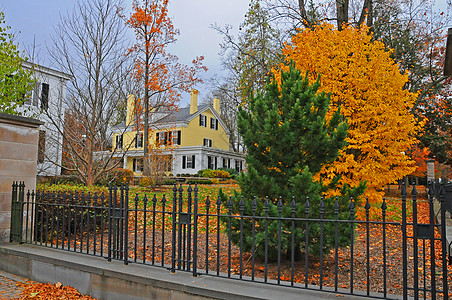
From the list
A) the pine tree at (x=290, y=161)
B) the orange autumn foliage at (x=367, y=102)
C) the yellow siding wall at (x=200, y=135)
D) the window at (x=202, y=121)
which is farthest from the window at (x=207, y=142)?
the pine tree at (x=290, y=161)

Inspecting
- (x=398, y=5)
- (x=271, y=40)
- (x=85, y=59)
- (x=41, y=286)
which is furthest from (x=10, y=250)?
(x=398, y=5)

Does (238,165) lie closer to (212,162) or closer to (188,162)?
(212,162)

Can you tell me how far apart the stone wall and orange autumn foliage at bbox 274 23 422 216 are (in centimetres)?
719

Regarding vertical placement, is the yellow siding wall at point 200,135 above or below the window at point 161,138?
above

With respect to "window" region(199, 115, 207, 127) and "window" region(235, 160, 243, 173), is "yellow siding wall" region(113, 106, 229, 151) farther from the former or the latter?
"window" region(235, 160, 243, 173)

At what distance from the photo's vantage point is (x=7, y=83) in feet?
32.6

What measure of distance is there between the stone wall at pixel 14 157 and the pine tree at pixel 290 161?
4051 mm

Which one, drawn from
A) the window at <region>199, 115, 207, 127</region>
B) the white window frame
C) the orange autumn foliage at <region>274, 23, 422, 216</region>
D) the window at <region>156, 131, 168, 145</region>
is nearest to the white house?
the orange autumn foliage at <region>274, 23, 422, 216</region>

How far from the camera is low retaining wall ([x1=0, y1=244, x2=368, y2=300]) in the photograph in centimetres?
398

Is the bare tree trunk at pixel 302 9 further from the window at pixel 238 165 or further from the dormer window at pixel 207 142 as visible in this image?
A: the window at pixel 238 165

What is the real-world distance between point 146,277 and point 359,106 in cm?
781

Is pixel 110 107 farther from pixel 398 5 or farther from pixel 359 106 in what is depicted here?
pixel 398 5

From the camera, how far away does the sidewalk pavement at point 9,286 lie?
515 centimetres

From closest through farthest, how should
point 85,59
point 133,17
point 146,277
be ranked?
point 146,277
point 85,59
point 133,17
